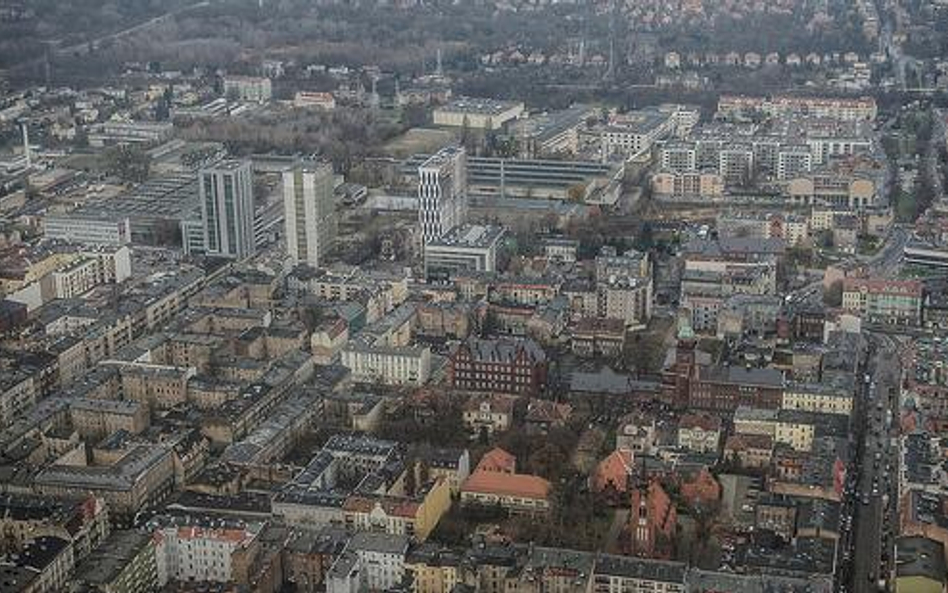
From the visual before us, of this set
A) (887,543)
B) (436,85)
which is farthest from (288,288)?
Answer: (436,85)

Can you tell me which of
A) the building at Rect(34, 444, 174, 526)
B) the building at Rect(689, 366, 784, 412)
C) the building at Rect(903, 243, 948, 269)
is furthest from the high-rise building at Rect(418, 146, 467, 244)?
the building at Rect(34, 444, 174, 526)

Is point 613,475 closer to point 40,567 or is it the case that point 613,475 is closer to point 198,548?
point 198,548

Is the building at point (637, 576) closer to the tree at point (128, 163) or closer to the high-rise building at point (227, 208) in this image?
the high-rise building at point (227, 208)

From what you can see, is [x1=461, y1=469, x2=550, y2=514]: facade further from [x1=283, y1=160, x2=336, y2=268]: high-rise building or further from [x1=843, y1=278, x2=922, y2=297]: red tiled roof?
[x1=283, y1=160, x2=336, y2=268]: high-rise building

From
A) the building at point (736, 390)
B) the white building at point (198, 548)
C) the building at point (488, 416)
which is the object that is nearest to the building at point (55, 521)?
the white building at point (198, 548)

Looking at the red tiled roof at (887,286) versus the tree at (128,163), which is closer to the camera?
the red tiled roof at (887,286)

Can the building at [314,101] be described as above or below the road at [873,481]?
above

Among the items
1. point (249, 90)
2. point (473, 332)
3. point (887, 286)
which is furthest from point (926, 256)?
point (249, 90)
